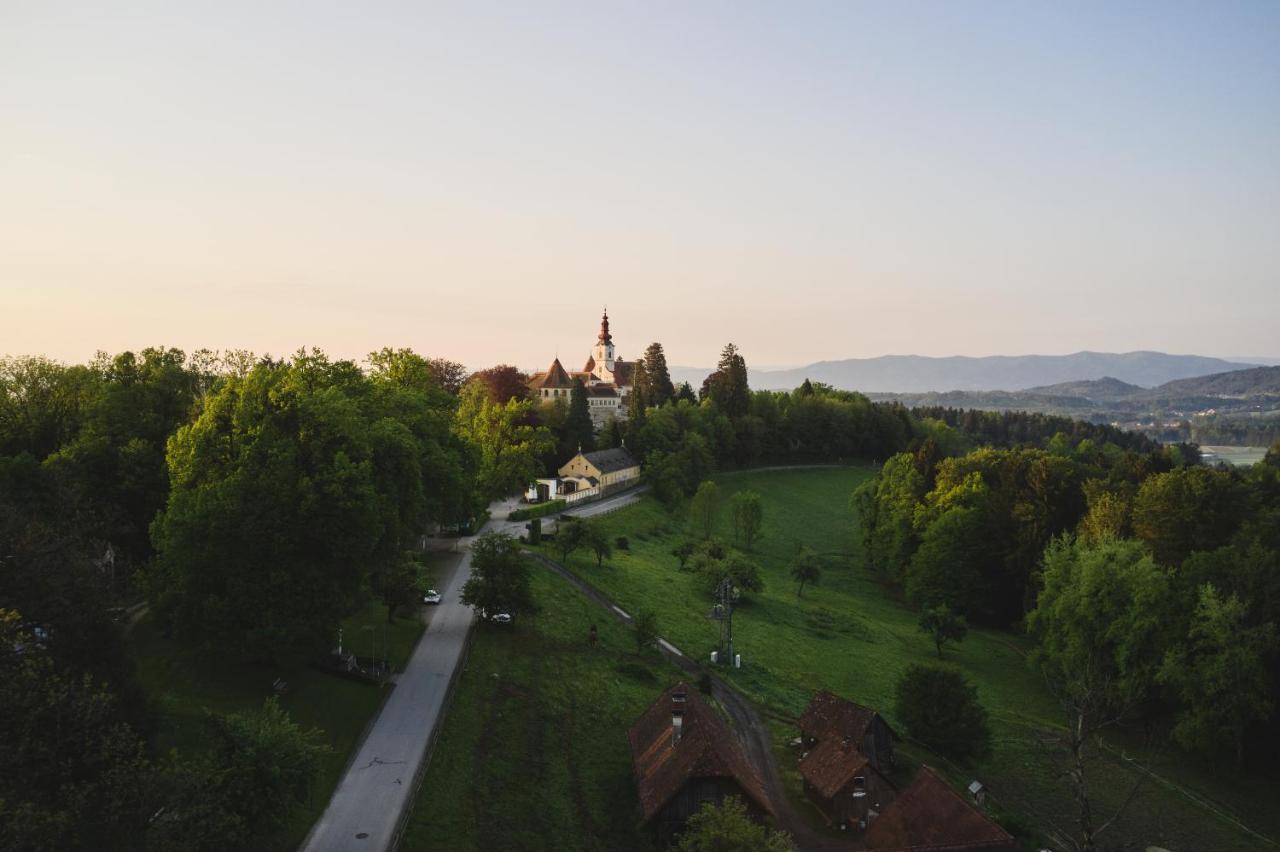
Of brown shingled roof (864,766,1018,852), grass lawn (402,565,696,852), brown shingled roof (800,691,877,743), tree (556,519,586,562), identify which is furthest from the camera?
tree (556,519,586,562)

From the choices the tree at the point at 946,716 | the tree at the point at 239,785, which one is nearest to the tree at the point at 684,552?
the tree at the point at 946,716

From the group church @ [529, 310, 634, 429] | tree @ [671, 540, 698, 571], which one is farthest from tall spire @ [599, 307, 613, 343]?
tree @ [671, 540, 698, 571]

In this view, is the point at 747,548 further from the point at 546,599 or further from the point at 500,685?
the point at 500,685

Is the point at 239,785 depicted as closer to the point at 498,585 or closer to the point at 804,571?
the point at 498,585

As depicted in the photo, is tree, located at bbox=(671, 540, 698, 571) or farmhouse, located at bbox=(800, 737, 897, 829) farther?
tree, located at bbox=(671, 540, 698, 571)

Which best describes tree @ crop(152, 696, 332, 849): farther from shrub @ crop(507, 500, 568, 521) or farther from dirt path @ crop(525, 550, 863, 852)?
shrub @ crop(507, 500, 568, 521)

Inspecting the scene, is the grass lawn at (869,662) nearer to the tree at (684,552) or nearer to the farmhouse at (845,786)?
the tree at (684,552)
